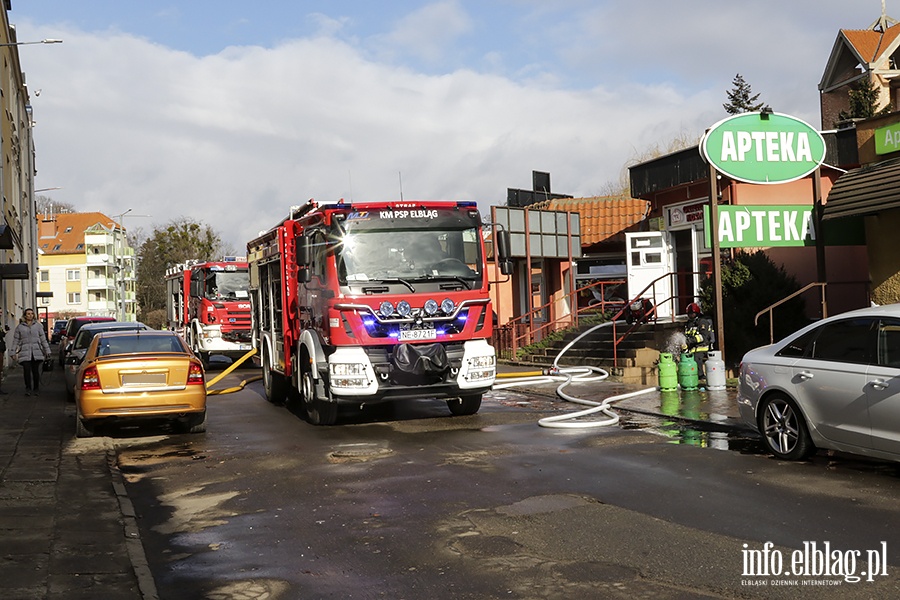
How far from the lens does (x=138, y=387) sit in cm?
1248

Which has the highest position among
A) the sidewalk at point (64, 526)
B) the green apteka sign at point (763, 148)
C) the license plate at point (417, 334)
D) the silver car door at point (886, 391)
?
the green apteka sign at point (763, 148)

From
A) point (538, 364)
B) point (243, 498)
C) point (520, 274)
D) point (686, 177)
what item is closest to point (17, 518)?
point (243, 498)

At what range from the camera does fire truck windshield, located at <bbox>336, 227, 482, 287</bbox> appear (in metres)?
12.9

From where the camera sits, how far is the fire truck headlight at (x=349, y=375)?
41.5 ft

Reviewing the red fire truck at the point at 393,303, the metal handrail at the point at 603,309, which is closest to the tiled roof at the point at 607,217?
the metal handrail at the point at 603,309

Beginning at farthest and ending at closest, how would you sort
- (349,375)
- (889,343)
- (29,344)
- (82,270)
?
(82,270), (29,344), (349,375), (889,343)

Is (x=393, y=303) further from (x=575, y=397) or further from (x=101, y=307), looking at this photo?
(x=101, y=307)

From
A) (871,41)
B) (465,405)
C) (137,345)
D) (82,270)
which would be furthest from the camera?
(82,270)

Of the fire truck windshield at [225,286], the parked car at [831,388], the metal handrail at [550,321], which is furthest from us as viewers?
the fire truck windshield at [225,286]

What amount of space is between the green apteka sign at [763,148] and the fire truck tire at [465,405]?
18.9 feet

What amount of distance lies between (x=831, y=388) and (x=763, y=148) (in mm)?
7931

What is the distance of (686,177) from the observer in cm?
2270

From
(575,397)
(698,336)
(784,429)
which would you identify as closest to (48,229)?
(575,397)

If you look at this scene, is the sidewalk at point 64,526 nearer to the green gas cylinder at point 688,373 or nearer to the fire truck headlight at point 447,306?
the fire truck headlight at point 447,306
